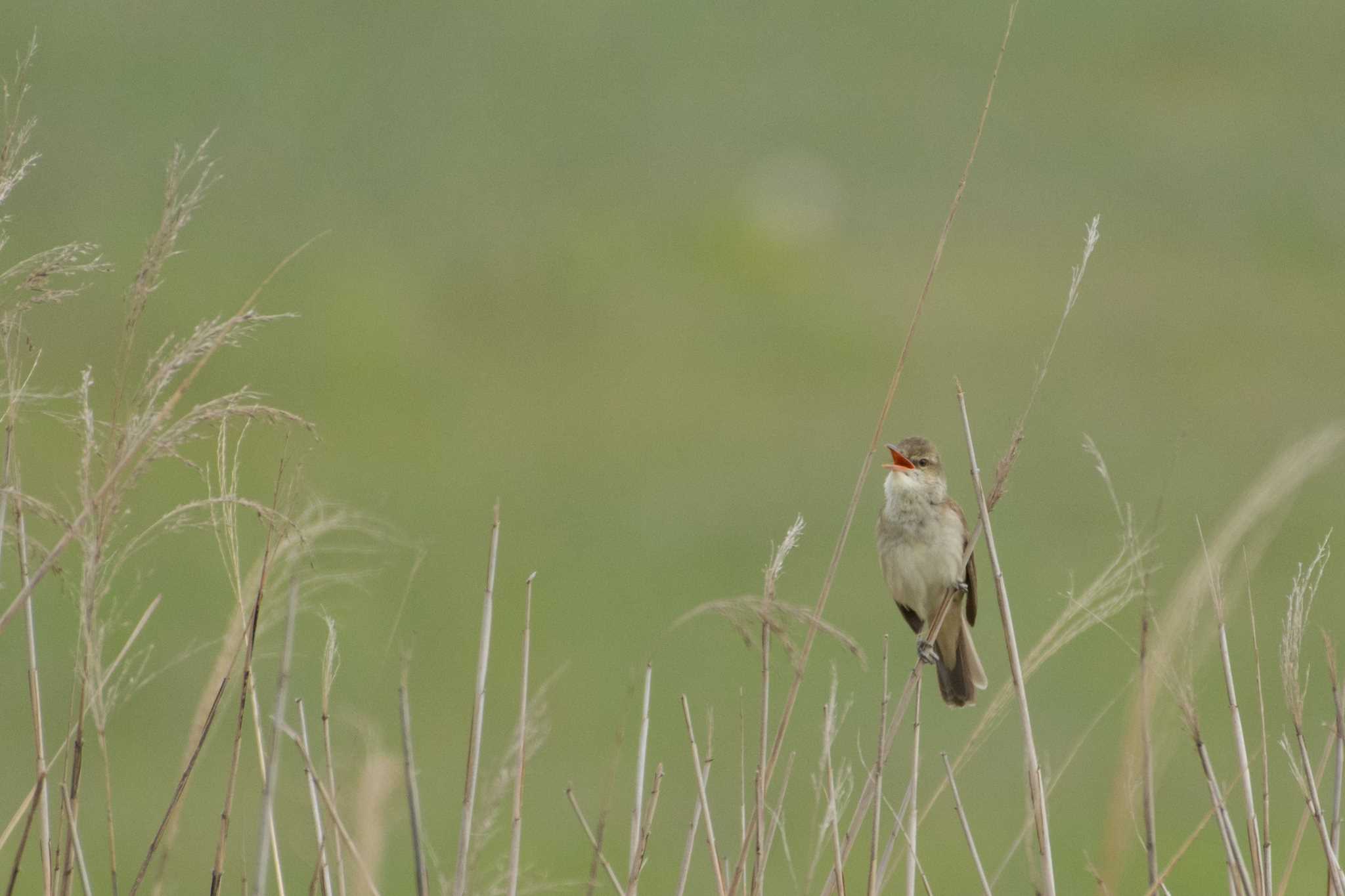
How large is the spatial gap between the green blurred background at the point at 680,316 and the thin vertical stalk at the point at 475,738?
12.3 meters

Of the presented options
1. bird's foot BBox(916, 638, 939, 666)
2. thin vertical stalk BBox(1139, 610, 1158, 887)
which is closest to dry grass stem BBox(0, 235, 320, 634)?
thin vertical stalk BBox(1139, 610, 1158, 887)

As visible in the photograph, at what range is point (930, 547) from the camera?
5445 millimetres

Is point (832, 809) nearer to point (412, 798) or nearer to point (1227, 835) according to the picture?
point (1227, 835)

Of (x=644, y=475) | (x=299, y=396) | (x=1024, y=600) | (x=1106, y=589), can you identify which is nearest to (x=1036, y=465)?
(x=1024, y=600)

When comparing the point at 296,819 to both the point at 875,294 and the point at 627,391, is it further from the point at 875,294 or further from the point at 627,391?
the point at 875,294

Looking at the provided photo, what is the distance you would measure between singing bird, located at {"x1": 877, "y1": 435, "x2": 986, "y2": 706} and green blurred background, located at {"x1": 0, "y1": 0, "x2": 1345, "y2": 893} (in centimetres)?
1016

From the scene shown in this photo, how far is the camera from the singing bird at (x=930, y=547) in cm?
543

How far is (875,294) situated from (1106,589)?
26969 mm

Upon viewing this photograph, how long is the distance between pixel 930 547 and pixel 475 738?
2875mm

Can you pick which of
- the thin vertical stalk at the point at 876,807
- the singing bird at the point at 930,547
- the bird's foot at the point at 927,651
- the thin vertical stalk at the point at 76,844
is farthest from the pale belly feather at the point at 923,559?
the thin vertical stalk at the point at 76,844

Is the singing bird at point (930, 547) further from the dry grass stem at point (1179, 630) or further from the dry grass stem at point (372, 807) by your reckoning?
the dry grass stem at point (372, 807)

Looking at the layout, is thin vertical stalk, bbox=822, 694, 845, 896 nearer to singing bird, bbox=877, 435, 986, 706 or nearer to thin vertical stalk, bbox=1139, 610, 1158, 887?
thin vertical stalk, bbox=1139, 610, 1158, 887

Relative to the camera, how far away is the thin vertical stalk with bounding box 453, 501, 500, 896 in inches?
104

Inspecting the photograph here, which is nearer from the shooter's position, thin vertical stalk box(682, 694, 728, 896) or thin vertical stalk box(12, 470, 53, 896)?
thin vertical stalk box(12, 470, 53, 896)
